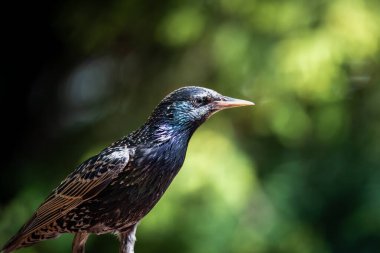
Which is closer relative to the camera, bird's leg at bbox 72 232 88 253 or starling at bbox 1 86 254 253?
starling at bbox 1 86 254 253

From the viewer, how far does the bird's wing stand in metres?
1.93

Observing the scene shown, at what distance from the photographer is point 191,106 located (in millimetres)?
1931

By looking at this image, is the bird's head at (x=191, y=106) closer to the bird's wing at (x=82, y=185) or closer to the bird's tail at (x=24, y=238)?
the bird's wing at (x=82, y=185)

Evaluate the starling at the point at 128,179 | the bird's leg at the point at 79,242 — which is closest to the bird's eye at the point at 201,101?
the starling at the point at 128,179

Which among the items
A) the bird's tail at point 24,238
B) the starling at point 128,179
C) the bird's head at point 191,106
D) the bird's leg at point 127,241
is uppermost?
the bird's head at point 191,106

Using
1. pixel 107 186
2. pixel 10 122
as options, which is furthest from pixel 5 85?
pixel 107 186

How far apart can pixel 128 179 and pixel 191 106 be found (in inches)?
10.2

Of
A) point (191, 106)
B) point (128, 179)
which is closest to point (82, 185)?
point (128, 179)

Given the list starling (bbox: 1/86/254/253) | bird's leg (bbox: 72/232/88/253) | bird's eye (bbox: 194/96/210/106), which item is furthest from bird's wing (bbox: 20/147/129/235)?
bird's eye (bbox: 194/96/210/106)

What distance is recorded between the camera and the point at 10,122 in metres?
4.58

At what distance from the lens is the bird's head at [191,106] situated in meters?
1.92

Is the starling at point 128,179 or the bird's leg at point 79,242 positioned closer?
the starling at point 128,179

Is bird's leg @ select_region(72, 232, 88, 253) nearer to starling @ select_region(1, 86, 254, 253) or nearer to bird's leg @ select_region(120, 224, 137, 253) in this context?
starling @ select_region(1, 86, 254, 253)

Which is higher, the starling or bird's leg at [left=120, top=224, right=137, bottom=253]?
the starling
